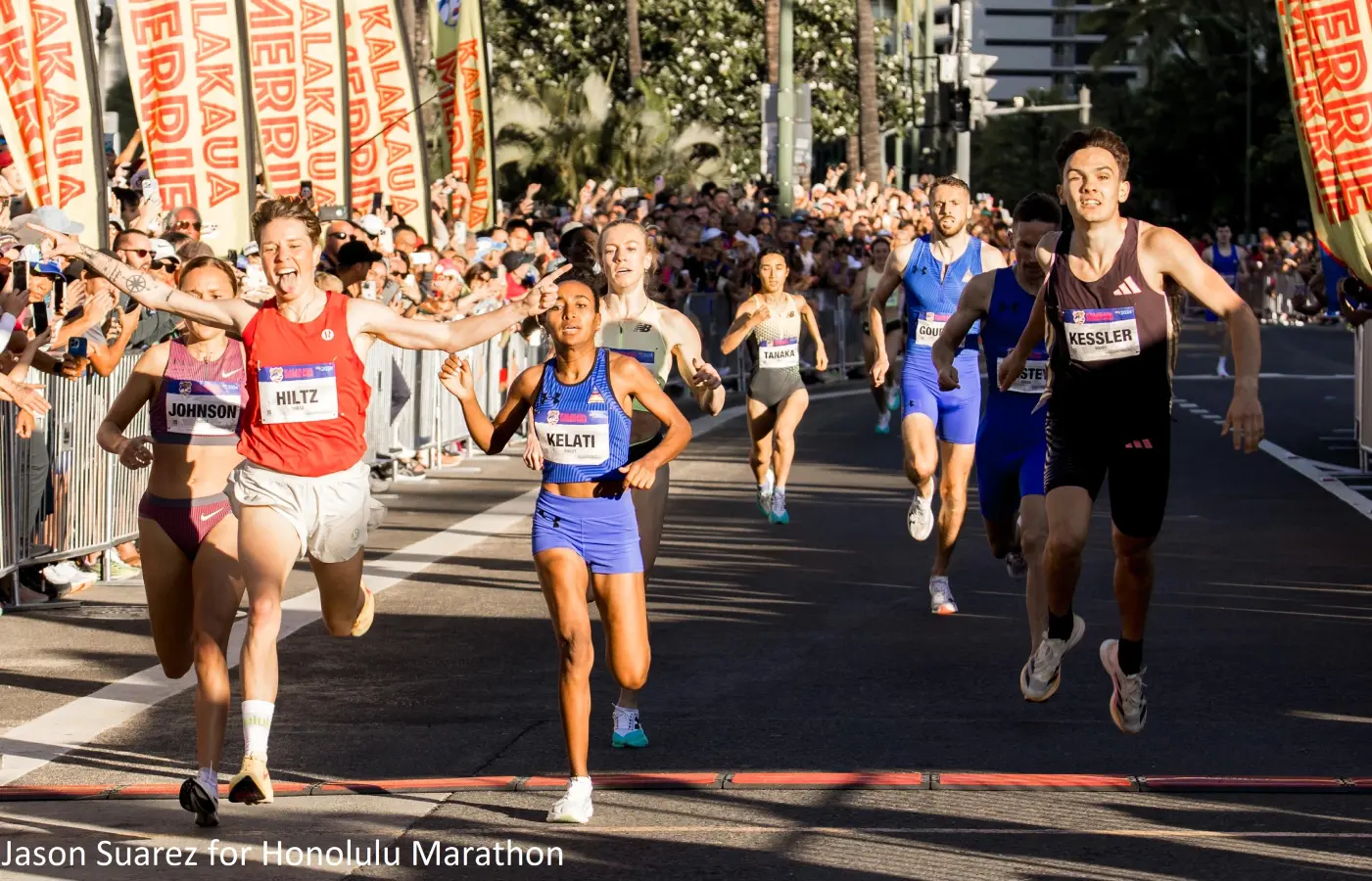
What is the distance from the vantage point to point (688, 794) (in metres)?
7.53

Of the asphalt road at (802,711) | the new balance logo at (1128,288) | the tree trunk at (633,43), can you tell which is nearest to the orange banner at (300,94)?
the asphalt road at (802,711)

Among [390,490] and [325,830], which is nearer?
[325,830]

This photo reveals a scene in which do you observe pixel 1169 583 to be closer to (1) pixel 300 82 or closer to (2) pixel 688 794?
(2) pixel 688 794

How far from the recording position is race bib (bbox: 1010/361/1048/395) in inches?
392

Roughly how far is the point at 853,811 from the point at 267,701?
1.80 meters

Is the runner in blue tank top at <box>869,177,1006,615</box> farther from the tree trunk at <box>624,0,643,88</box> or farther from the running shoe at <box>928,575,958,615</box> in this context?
the tree trunk at <box>624,0,643,88</box>

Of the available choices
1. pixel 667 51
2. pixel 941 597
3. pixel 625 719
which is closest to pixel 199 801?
pixel 625 719

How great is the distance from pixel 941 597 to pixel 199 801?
547cm

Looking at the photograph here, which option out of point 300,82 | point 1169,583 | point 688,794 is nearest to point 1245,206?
point 300,82

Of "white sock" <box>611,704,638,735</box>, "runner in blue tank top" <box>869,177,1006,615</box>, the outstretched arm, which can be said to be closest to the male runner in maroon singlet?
"white sock" <box>611,704,638,735</box>

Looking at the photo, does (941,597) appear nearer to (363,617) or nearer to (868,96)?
(363,617)

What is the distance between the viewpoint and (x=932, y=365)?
1174cm

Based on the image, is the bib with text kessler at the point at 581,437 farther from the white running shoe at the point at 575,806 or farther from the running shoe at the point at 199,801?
the running shoe at the point at 199,801

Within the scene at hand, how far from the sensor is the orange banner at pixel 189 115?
704 inches
